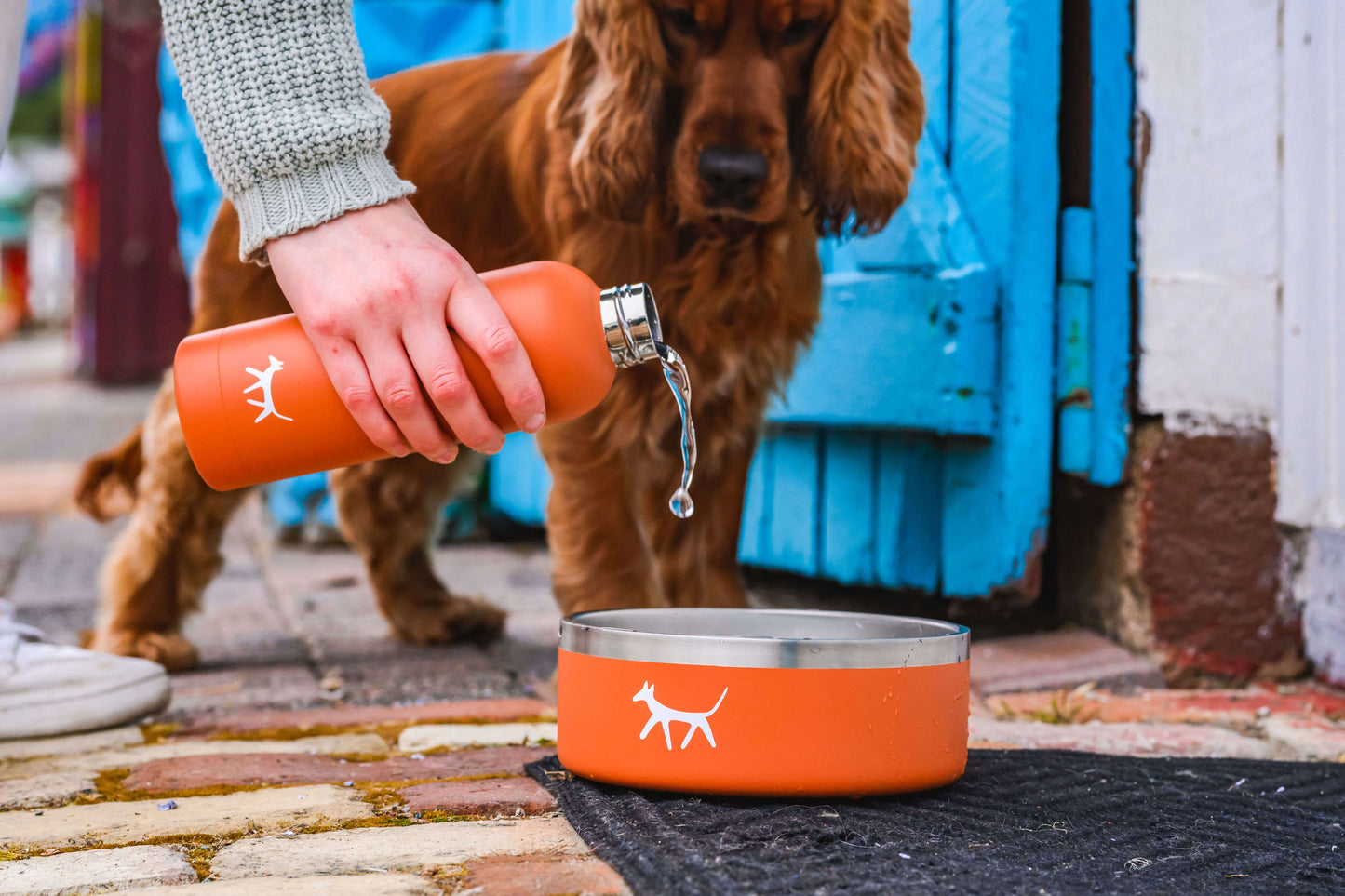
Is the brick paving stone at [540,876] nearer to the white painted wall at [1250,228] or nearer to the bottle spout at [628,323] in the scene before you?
the bottle spout at [628,323]

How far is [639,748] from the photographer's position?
1.13 meters

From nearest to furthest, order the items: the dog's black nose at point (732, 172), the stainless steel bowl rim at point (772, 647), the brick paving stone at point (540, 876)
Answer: the brick paving stone at point (540, 876) → the stainless steel bowl rim at point (772, 647) → the dog's black nose at point (732, 172)

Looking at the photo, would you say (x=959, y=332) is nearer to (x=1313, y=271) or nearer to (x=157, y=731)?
(x=1313, y=271)

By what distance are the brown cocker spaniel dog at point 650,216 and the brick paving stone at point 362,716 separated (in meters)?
0.22

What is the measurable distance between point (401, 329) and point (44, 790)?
0.66 m

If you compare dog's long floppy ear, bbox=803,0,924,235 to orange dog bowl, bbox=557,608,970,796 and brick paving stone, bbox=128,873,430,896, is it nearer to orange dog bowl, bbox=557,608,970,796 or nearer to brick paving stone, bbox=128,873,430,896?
orange dog bowl, bbox=557,608,970,796

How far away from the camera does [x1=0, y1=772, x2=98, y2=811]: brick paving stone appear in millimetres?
1249

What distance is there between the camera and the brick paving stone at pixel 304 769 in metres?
1.30

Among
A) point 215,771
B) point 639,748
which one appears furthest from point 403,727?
point 639,748

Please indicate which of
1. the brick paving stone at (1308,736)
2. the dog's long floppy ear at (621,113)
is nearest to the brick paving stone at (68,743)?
the dog's long floppy ear at (621,113)

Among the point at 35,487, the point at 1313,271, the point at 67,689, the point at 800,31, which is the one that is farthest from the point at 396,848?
the point at 35,487

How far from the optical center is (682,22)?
1706mm

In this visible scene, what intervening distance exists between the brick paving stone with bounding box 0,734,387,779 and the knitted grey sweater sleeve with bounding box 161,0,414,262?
1.98 ft

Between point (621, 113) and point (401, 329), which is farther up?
point (621, 113)
